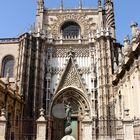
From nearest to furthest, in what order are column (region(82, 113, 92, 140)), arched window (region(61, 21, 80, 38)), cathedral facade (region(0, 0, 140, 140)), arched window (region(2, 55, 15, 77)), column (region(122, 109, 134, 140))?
1. column (region(122, 109, 134, 140))
2. column (region(82, 113, 92, 140))
3. cathedral facade (region(0, 0, 140, 140))
4. arched window (region(2, 55, 15, 77))
5. arched window (region(61, 21, 80, 38))

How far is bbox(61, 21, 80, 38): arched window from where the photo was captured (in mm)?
34156

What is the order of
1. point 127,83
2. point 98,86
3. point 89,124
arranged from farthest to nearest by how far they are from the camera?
point 98,86
point 127,83
point 89,124

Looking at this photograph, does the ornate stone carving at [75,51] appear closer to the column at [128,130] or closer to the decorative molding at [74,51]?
the decorative molding at [74,51]

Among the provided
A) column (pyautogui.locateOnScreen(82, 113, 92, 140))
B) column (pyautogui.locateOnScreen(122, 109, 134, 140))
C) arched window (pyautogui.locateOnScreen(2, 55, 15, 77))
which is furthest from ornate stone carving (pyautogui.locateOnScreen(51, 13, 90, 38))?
column (pyautogui.locateOnScreen(122, 109, 134, 140))

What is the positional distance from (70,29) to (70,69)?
5664mm

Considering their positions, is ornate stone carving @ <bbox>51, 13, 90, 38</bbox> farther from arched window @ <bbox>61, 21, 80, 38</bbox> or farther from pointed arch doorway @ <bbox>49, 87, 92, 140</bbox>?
pointed arch doorway @ <bbox>49, 87, 92, 140</bbox>

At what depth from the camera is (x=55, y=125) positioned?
29828 mm

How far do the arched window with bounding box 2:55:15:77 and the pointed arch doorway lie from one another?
6.01 metres

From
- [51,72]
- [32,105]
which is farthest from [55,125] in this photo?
[51,72]

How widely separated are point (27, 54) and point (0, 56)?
3.57 meters

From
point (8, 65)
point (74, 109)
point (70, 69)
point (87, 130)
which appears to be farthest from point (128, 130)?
point (8, 65)

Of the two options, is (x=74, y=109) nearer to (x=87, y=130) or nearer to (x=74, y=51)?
(x=74, y=51)

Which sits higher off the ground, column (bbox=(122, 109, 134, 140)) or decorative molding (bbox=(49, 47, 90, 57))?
decorative molding (bbox=(49, 47, 90, 57))

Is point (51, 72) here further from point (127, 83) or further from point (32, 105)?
point (127, 83)
